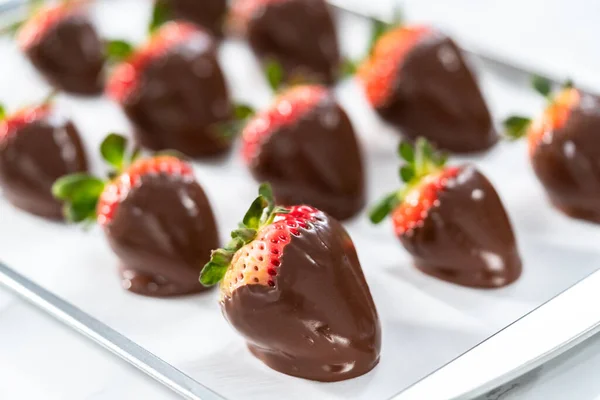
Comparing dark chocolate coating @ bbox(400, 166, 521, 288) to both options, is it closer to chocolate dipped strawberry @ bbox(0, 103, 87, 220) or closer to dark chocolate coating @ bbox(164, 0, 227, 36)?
chocolate dipped strawberry @ bbox(0, 103, 87, 220)

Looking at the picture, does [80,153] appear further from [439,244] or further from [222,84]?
[439,244]

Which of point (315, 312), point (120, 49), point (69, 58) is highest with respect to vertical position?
point (315, 312)

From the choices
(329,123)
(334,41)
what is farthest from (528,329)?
(334,41)

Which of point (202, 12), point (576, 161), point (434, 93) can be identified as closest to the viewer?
point (576, 161)

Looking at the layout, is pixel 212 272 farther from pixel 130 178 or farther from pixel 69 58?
pixel 69 58

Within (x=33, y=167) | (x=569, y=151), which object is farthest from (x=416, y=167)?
(x=33, y=167)

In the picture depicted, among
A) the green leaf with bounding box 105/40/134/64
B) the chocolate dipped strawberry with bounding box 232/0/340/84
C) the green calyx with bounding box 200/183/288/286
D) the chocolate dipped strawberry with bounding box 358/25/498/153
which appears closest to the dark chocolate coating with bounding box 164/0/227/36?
the chocolate dipped strawberry with bounding box 232/0/340/84

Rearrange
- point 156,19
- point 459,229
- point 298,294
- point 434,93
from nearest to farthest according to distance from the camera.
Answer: point 298,294
point 459,229
point 434,93
point 156,19

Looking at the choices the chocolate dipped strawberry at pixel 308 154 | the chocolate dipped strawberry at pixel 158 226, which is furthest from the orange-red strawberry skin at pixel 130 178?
the chocolate dipped strawberry at pixel 308 154
